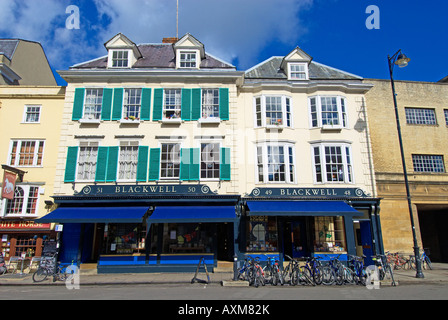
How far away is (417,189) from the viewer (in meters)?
18.5

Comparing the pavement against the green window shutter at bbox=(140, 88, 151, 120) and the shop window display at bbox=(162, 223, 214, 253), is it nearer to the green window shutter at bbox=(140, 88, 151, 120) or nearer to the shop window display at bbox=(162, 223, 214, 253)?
the shop window display at bbox=(162, 223, 214, 253)

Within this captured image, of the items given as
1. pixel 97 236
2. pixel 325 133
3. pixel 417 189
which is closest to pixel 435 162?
pixel 417 189

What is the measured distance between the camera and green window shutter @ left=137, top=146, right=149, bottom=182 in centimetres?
1603

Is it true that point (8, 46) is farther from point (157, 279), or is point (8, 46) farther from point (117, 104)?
point (157, 279)

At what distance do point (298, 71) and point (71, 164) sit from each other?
1435 centimetres

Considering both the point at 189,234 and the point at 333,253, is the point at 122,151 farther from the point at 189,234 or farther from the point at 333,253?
the point at 333,253

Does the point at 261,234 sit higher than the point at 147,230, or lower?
lower

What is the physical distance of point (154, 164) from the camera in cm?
1622

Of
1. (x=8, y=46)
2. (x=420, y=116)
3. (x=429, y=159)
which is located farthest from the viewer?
(x=8, y=46)

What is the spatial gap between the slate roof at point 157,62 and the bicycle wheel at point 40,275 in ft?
37.1

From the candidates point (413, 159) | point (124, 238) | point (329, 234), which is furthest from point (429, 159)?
point (124, 238)

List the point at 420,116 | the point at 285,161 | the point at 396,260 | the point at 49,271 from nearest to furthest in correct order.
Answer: the point at 49,271, the point at 396,260, the point at 285,161, the point at 420,116

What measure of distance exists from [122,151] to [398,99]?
1844cm

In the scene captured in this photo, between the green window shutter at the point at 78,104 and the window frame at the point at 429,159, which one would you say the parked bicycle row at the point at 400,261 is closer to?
the window frame at the point at 429,159
